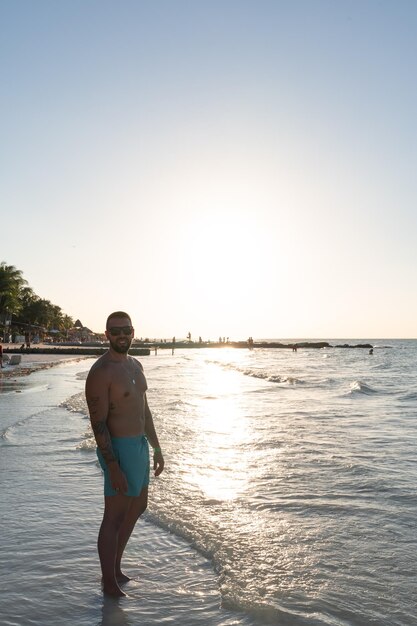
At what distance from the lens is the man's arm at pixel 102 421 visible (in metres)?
4.03

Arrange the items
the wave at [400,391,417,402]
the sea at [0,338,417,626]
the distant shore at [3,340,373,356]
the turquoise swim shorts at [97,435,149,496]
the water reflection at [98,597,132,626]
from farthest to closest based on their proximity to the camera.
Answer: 1. the distant shore at [3,340,373,356]
2. the wave at [400,391,417,402]
3. the turquoise swim shorts at [97,435,149,496]
4. the sea at [0,338,417,626]
5. the water reflection at [98,597,132,626]

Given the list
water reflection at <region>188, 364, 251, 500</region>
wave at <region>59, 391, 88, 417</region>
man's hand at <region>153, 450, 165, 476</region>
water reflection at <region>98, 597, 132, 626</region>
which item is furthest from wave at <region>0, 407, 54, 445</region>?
water reflection at <region>98, 597, 132, 626</region>

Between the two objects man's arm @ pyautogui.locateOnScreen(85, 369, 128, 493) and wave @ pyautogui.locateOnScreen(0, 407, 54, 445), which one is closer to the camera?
man's arm @ pyautogui.locateOnScreen(85, 369, 128, 493)

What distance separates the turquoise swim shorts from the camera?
4129 millimetres

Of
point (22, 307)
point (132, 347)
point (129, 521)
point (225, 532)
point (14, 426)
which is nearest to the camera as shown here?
point (129, 521)

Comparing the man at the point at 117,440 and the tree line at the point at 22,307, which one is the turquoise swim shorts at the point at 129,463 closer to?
the man at the point at 117,440

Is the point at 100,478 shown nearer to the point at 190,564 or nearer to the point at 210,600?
the point at 190,564

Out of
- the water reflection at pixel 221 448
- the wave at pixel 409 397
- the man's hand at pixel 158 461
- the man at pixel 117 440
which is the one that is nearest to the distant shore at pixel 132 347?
the wave at pixel 409 397

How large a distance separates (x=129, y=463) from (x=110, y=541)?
569 mm

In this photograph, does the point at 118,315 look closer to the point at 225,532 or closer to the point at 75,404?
the point at 225,532

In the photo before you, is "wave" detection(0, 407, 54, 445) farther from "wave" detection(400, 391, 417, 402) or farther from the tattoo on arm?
"wave" detection(400, 391, 417, 402)

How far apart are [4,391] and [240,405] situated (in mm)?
8405

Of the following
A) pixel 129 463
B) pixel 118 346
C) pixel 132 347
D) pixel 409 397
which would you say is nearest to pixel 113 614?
pixel 129 463

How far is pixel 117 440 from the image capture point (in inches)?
164
